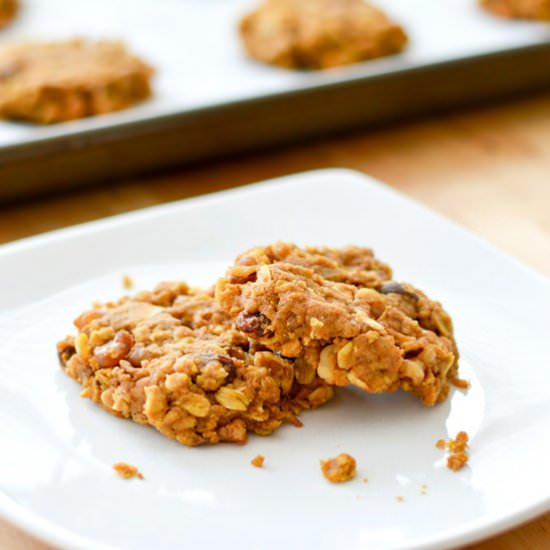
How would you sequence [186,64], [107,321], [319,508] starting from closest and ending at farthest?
1. [319,508]
2. [107,321]
3. [186,64]

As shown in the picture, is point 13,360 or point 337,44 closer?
point 13,360

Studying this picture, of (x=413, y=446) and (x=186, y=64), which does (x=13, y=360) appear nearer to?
(x=413, y=446)

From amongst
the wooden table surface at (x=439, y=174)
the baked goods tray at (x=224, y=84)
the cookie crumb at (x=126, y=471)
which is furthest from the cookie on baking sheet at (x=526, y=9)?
the cookie crumb at (x=126, y=471)

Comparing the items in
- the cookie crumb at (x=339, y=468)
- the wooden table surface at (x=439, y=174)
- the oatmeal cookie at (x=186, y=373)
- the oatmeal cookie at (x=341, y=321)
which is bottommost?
the wooden table surface at (x=439, y=174)

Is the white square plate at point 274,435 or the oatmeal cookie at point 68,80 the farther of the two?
the oatmeal cookie at point 68,80

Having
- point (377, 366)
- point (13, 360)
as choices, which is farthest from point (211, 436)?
point (13, 360)

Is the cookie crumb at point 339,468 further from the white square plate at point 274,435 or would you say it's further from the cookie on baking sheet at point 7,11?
the cookie on baking sheet at point 7,11
